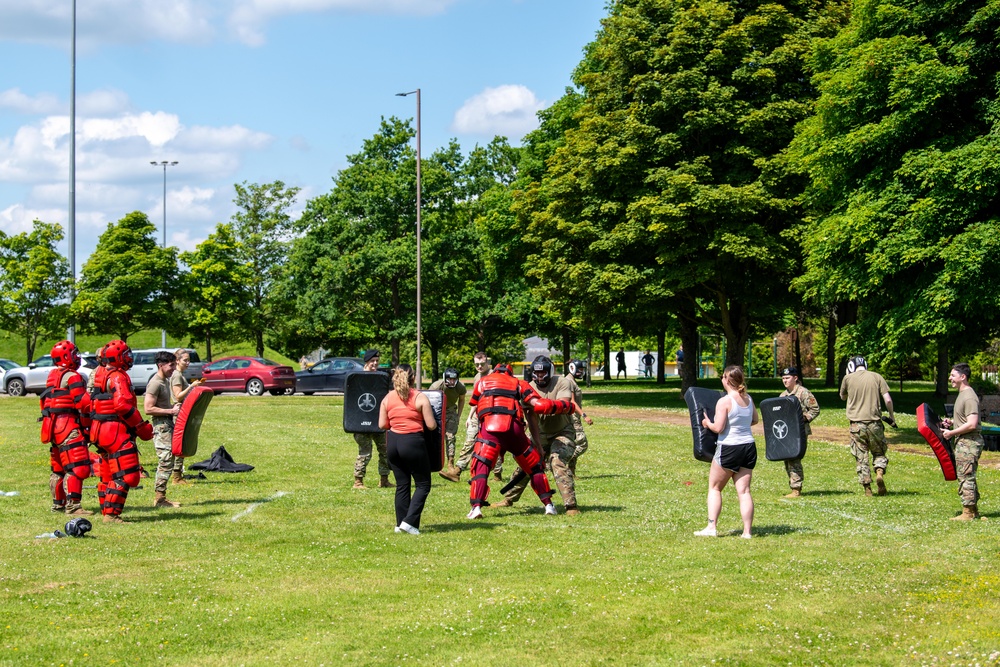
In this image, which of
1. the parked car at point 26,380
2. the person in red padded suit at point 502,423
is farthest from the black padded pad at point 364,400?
the parked car at point 26,380

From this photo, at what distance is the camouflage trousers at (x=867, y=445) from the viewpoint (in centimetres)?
1519

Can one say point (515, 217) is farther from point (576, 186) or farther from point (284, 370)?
point (284, 370)

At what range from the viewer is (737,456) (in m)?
11.4

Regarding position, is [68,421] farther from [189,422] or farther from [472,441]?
[472,441]

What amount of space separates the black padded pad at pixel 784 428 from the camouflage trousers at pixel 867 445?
877mm

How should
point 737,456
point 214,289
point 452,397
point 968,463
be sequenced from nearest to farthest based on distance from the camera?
point 737,456 → point 968,463 → point 452,397 → point 214,289

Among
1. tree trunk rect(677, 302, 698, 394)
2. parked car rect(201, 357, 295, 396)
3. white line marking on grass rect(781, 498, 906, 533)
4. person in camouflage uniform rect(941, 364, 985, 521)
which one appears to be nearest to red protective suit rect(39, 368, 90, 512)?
white line marking on grass rect(781, 498, 906, 533)

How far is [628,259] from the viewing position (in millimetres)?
38844

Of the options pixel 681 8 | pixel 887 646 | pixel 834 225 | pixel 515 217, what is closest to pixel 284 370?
pixel 515 217

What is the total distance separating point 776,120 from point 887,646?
30843 millimetres

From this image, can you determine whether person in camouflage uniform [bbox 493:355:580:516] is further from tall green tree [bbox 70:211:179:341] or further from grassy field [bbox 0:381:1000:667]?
tall green tree [bbox 70:211:179:341]

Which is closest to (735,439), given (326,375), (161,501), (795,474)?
(795,474)

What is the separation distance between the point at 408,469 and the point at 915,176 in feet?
56.6

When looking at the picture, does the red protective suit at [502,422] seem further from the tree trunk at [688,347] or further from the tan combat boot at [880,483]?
the tree trunk at [688,347]
